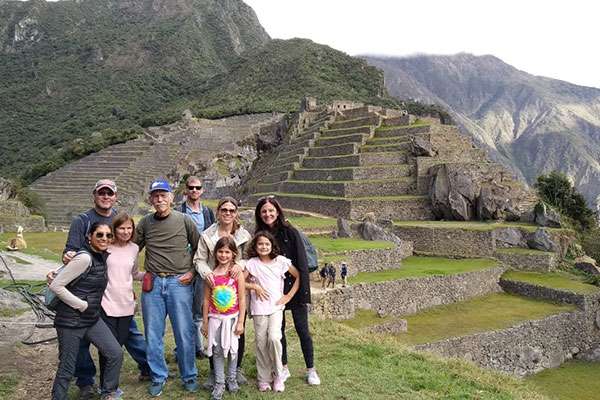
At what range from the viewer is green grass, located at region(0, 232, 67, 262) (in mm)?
12764

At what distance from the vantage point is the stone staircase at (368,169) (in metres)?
21.7

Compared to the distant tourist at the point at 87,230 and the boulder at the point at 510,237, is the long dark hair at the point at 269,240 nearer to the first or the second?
the distant tourist at the point at 87,230

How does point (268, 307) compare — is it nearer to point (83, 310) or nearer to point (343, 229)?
point (83, 310)

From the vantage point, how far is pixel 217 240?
4.62m

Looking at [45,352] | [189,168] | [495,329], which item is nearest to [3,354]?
[45,352]

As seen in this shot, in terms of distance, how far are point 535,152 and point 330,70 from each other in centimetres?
4887

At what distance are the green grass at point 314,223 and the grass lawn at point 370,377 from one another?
457 inches

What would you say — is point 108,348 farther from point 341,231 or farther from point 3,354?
point 341,231

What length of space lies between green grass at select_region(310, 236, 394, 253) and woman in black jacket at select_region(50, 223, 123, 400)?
423 inches

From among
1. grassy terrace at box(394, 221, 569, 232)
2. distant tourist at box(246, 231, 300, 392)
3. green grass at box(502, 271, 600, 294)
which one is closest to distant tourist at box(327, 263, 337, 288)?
grassy terrace at box(394, 221, 569, 232)

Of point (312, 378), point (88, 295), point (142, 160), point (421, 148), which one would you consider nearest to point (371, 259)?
point (421, 148)

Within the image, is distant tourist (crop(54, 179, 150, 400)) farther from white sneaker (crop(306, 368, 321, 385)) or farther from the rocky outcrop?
the rocky outcrop

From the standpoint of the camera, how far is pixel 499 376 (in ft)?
20.1

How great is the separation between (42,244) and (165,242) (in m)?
13.4
